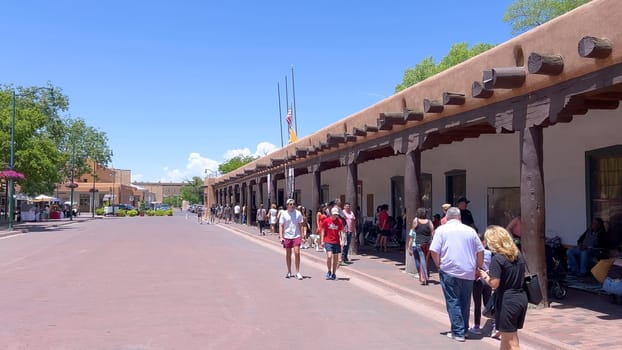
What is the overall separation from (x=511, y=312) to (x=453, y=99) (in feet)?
21.2

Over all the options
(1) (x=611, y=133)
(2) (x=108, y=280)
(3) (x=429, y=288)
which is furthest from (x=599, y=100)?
(2) (x=108, y=280)

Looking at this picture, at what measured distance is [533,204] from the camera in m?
9.38

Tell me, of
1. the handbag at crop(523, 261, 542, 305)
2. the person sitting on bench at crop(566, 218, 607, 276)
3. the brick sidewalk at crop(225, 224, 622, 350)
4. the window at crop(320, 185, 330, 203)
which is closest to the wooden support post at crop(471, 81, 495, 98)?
the brick sidewalk at crop(225, 224, 622, 350)

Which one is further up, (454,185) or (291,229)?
(454,185)

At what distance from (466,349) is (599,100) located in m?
5.49

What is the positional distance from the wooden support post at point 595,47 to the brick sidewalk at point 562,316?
3.60 m

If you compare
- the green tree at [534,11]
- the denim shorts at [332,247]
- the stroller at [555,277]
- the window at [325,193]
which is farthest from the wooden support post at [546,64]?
the green tree at [534,11]

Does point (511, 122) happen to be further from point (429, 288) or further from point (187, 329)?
point (187, 329)

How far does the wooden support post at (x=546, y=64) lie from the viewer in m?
8.41

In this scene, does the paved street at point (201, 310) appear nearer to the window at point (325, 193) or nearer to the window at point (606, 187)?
the window at point (606, 187)

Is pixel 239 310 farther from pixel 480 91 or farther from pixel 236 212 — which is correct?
pixel 236 212

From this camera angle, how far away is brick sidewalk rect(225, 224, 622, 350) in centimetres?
713

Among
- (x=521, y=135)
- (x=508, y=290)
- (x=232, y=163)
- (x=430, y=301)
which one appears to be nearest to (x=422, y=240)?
(x=430, y=301)

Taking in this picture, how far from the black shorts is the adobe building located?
389cm
